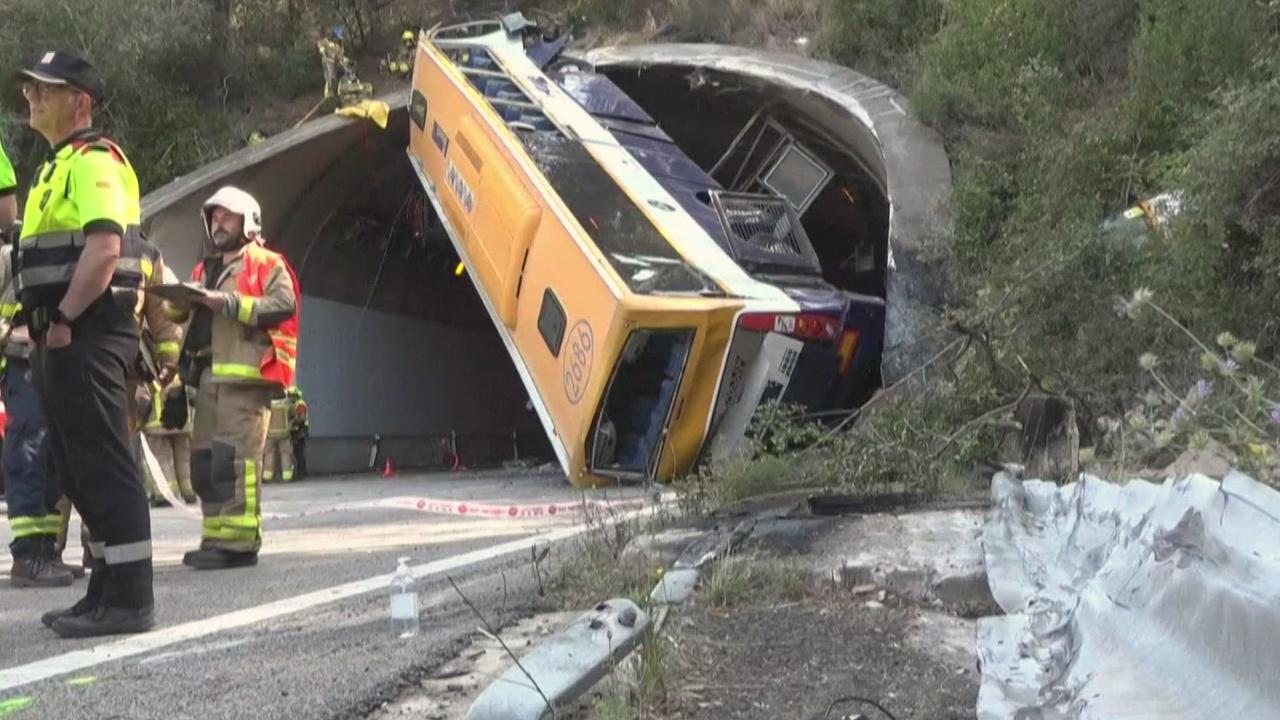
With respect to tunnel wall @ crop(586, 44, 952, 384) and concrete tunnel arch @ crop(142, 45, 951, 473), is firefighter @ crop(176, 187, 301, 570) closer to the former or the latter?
tunnel wall @ crop(586, 44, 952, 384)

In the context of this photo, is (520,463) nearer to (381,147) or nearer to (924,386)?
(381,147)

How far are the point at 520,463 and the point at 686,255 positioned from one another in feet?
26.3

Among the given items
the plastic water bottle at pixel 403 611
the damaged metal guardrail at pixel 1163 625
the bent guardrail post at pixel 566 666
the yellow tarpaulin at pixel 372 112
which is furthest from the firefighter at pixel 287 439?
the damaged metal guardrail at pixel 1163 625

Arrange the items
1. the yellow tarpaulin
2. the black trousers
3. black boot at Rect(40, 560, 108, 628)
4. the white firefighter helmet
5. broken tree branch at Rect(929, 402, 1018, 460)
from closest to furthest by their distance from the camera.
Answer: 1. the black trousers
2. black boot at Rect(40, 560, 108, 628)
3. broken tree branch at Rect(929, 402, 1018, 460)
4. the white firefighter helmet
5. the yellow tarpaulin

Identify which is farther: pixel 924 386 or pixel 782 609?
pixel 924 386

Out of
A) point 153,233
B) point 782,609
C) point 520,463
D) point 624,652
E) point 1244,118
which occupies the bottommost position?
point 520,463

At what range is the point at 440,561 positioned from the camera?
548 centimetres

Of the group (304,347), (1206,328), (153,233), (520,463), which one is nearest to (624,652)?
(1206,328)

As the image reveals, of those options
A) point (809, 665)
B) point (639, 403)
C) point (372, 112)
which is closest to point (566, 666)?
point (809, 665)

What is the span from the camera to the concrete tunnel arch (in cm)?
983

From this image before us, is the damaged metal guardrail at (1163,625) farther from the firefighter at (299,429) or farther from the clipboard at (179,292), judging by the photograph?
the firefighter at (299,429)

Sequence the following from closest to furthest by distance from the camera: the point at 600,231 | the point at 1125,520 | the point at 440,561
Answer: the point at 1125,520
the point at 440,561
the point at 600,231

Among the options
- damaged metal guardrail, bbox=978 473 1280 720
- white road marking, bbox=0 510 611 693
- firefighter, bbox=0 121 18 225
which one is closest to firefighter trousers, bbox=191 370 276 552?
white road marking, bbox=0 510 611 693

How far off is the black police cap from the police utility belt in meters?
0.47
